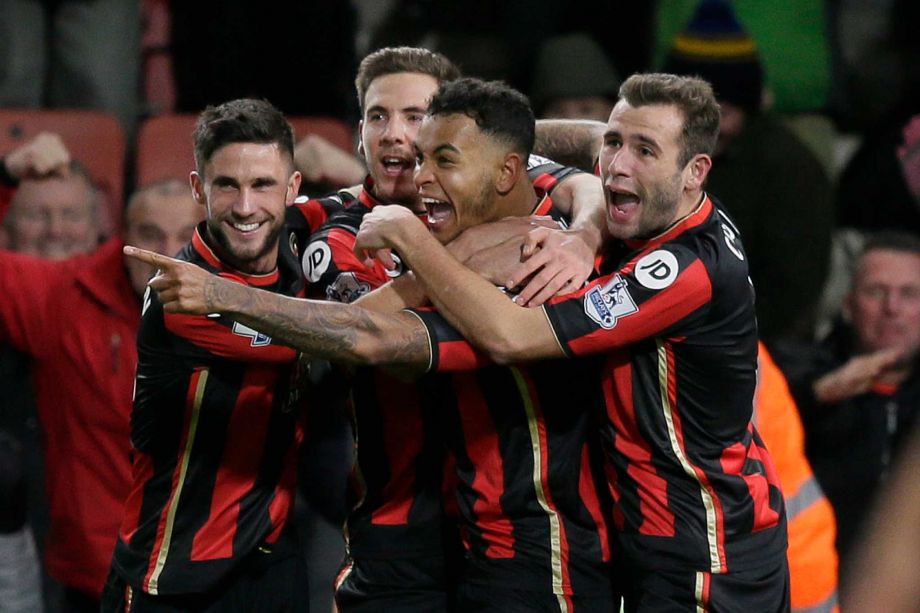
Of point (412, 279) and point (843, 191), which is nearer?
point (412, 279)

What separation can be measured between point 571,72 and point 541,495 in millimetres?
3259

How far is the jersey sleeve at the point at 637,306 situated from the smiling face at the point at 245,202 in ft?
2.33

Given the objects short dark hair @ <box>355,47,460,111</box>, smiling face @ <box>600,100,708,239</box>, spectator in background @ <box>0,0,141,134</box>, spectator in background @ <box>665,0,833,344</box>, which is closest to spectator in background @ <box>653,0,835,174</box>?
spectator in background @ <box>665,0,833,344</box>

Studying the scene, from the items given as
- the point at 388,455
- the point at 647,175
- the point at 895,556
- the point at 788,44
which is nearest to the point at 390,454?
the point at 388,455

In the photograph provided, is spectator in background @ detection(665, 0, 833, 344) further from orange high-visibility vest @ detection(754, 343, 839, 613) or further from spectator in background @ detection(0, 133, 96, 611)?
spectator in background @ detection(0, 133, 96, 611)

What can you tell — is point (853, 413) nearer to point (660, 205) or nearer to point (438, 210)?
point (660, 205)

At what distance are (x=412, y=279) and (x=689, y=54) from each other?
3.15 meters

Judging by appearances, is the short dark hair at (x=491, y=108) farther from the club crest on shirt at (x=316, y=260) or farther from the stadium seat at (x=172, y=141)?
the stadium seat at (x=172, y=141)

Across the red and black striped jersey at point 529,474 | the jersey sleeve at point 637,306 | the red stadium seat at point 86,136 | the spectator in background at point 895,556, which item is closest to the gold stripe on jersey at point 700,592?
the red and black striped jersey at point 529,474

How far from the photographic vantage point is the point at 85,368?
16.6 feet

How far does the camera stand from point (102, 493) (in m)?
5.04

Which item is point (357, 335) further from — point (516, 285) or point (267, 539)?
point (267, 539)

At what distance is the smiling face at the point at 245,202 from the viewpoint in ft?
12.6

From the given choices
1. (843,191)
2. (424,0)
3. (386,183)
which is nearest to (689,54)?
(843,191)
